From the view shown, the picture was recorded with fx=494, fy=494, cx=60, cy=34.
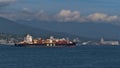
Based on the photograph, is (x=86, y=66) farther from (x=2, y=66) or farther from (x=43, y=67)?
(x=2, y=66)

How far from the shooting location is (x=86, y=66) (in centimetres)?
8862

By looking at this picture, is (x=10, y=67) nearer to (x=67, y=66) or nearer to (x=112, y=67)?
(x=67, y=66)

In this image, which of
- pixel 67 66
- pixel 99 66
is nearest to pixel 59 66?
pixel 67 66

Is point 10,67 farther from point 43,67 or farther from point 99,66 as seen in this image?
point 99,66

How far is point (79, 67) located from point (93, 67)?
8.20 ft

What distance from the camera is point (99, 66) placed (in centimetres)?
8794

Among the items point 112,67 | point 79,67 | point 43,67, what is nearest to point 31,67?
point 43,67

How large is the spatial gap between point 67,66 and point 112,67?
8101 mm

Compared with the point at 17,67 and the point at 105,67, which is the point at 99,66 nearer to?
the point at 105,67

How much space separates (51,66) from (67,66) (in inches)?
112

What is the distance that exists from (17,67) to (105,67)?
49.9 feet

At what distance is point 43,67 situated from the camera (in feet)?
279

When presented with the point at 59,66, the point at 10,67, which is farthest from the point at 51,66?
the point at 10,67

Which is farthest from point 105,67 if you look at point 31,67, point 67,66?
point 31,67
